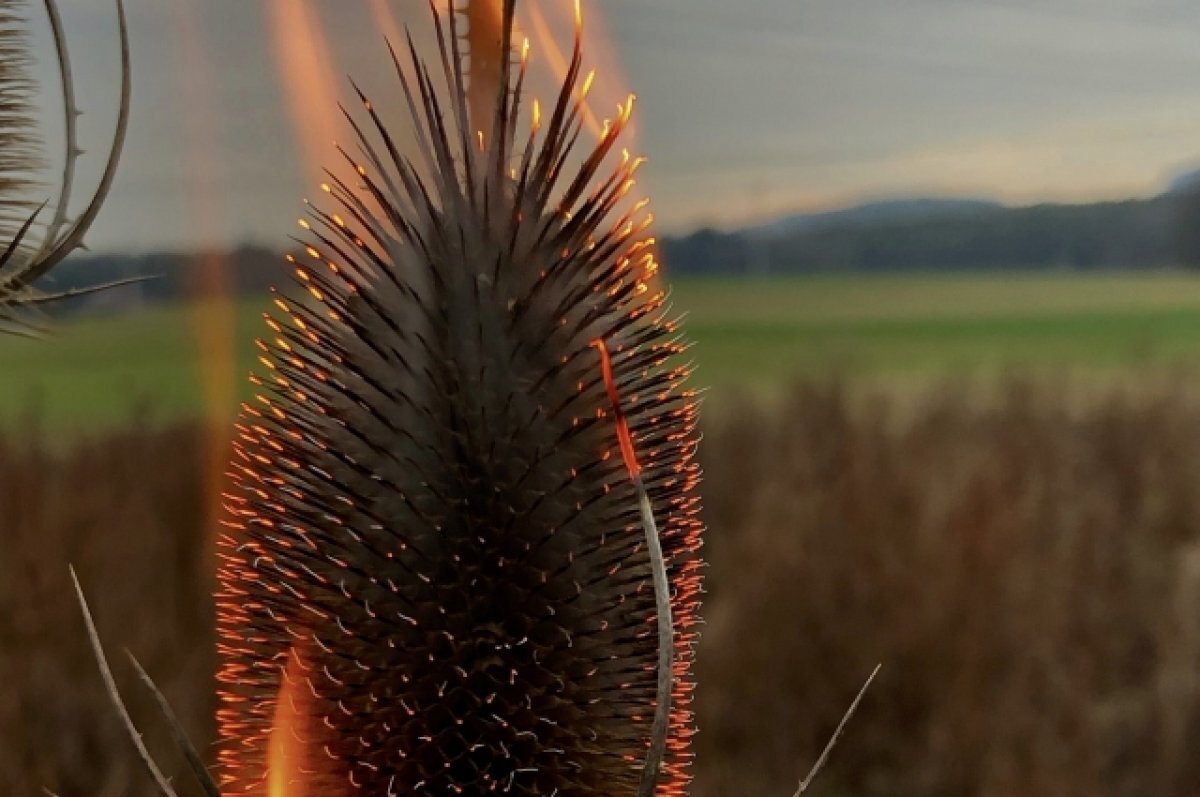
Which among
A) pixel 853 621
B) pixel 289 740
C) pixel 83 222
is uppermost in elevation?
pixel 83 222

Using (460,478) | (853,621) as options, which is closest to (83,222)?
(460,478)

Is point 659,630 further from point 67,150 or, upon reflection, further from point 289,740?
point 67,150

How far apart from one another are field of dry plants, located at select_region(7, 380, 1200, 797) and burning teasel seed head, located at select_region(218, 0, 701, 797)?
2.23 metres

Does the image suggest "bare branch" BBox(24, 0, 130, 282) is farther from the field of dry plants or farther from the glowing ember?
the field of dry plants

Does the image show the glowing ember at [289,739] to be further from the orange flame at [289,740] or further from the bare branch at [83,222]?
the bare branch at [83,222]

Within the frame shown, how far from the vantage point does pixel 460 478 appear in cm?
73

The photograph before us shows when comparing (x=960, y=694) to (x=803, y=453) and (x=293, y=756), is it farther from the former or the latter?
(x=293, y=756)

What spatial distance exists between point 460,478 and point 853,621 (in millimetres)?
2999

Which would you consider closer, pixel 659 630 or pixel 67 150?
pixel 659 630

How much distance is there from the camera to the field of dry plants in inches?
114

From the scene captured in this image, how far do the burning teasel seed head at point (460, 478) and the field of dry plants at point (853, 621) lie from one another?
223 cm

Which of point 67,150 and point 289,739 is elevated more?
point 67,150

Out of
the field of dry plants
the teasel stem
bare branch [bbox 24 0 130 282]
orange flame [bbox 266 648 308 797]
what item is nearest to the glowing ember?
orange flame [bbox 266 648 308 797]

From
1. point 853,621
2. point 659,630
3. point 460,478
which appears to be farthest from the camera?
point 853,621
